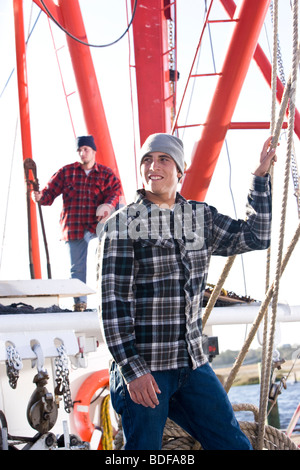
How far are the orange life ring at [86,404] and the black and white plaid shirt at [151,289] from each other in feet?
7.84

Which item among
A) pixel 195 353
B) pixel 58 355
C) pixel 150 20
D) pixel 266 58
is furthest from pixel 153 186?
pixel 266 58

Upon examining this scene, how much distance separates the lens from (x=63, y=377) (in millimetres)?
2764

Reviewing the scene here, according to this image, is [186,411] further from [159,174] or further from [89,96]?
[89,96]

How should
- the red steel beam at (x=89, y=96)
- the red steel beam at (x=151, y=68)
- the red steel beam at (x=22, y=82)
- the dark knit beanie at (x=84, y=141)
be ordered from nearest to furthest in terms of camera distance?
the dark knit beanie at (x=84, y=141) → the red steel beam at (x=151, y=68) → the red steel beam at (x=89, y=96) → the red steel beam at (x=22, y=82)

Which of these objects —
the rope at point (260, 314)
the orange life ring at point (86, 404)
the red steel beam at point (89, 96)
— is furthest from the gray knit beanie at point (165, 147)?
the red steel beam at point (89, 96)

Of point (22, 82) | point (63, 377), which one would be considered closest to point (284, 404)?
point (22, 82)

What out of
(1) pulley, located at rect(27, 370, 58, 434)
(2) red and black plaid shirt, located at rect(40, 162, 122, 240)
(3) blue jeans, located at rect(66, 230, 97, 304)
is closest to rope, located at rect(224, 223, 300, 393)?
(1) pulley, located at rect(27, 370, 58, 434)

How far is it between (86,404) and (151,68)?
3250 mm

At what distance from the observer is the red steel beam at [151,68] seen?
633cm

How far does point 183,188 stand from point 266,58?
1.74 m

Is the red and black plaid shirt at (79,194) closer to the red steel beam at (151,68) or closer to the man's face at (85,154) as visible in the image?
the man's face at (85,154)

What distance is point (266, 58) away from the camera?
704 centimetres

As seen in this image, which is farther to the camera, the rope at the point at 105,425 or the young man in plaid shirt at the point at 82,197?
the young man in plaid shirt at the point at 82,197
